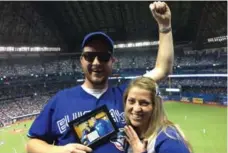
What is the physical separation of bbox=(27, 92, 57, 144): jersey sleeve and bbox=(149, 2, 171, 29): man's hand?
5.02 feet

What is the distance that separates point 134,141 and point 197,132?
64.2 feet

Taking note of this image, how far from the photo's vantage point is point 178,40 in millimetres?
45969

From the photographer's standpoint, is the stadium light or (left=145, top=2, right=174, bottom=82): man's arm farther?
the stadium light

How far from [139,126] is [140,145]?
0.20 meters

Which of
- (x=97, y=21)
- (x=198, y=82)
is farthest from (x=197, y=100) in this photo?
(x=97, y=21)

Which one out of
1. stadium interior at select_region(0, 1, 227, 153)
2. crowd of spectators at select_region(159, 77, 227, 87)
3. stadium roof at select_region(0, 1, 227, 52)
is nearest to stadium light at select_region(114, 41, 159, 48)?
stadium interior at select_region(0, 1, 227, 153)

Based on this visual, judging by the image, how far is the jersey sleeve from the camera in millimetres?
2439

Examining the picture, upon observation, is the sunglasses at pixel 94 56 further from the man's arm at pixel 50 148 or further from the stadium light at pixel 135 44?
the stadium light at pixel 135 44

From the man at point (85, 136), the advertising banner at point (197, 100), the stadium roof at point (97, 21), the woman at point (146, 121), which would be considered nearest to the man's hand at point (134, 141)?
the woman at point (146, 121)

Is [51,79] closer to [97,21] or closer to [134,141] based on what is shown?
[97,21]

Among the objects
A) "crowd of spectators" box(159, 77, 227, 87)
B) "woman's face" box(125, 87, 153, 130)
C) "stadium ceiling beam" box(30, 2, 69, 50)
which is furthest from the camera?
"crowd of spectators" box(159, 77, 227, 87)

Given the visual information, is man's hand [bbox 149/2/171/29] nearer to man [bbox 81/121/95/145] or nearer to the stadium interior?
man [bbox 81/121/95/145]

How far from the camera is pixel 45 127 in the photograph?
244 cm

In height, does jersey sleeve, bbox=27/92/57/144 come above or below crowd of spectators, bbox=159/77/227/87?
above
